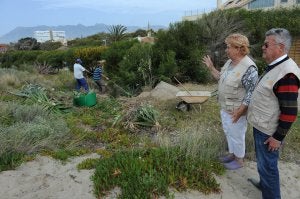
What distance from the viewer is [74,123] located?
23.9 ft

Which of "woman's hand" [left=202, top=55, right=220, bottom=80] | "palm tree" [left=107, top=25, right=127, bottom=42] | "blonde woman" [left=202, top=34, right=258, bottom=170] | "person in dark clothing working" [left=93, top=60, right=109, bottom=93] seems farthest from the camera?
"palm tree" [left=107, top=25, right=127, bottom=42]

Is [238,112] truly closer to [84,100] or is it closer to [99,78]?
[84,100]

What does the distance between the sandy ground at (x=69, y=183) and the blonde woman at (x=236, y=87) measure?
0.44 meters

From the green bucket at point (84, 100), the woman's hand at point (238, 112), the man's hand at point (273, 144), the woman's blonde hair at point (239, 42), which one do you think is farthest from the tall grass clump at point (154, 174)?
the green bucket at point (84, 100)

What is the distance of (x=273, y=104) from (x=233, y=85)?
0.80 metres

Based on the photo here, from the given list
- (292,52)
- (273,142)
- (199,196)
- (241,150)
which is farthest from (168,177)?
(292,52)

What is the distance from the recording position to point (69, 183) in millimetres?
4590

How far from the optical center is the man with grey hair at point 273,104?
3514 millimetres

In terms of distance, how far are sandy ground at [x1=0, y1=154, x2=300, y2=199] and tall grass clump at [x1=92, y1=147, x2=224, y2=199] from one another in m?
0.13

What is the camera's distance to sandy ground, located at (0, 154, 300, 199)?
14.2ft

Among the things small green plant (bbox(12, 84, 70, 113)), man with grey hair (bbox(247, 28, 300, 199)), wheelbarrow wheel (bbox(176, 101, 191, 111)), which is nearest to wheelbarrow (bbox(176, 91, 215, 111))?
wheelbarrow wheel (bbox(176, 101, 191, 111))

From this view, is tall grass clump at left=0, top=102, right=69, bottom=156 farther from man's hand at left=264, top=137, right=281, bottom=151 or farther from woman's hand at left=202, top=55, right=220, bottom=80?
man's hand at left=264, top=137, right=281, bottom=151

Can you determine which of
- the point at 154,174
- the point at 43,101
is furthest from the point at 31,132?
the point at 43,101

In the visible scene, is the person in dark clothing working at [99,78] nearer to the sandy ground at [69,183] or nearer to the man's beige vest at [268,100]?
the sandy ground at [69,183]
